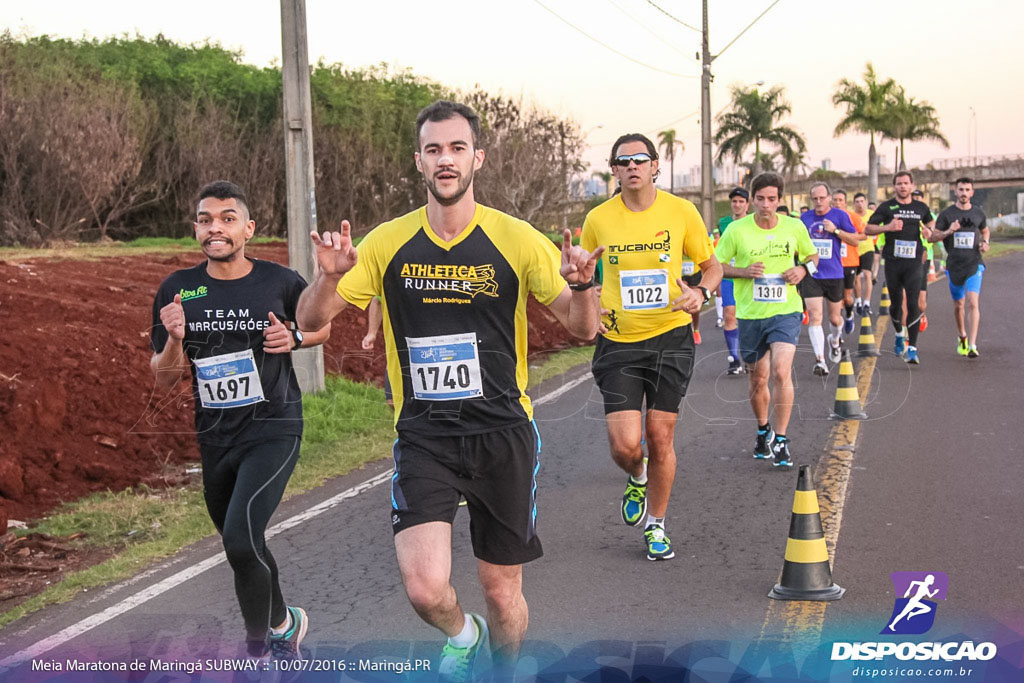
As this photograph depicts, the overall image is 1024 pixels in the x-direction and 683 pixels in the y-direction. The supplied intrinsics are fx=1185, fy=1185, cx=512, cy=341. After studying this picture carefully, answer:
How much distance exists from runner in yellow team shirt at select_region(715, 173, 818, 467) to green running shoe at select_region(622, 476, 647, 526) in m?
2.18

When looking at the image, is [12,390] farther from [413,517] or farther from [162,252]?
[162,252]

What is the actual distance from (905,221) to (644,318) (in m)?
9.04

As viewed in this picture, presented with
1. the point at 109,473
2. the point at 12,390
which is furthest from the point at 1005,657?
the point at 12,390

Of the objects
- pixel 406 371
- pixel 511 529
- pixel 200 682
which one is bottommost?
pixel 200 682

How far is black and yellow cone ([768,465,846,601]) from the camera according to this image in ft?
18.4

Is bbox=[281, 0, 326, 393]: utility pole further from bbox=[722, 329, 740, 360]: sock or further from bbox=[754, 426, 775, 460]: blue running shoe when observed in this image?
bbox=[722, 329, 740, 360]: sock

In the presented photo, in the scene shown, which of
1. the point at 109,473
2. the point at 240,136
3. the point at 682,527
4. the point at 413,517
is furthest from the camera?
the point at 240,136

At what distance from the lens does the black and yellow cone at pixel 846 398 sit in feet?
35.1

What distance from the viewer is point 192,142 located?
3416 centimetres

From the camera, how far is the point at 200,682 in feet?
15.5

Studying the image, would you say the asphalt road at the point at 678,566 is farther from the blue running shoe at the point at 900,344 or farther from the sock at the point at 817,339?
the blue running shoe at the point at 900,344

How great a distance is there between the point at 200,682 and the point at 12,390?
18.7 ft

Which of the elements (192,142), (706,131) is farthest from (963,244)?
(192,142)

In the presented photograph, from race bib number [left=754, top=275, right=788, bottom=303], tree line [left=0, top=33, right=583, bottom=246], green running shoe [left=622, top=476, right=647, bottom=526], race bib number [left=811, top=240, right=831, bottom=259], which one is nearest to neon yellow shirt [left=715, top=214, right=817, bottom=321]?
race bib number [left=754, top=275, right=788, bottom=303]
